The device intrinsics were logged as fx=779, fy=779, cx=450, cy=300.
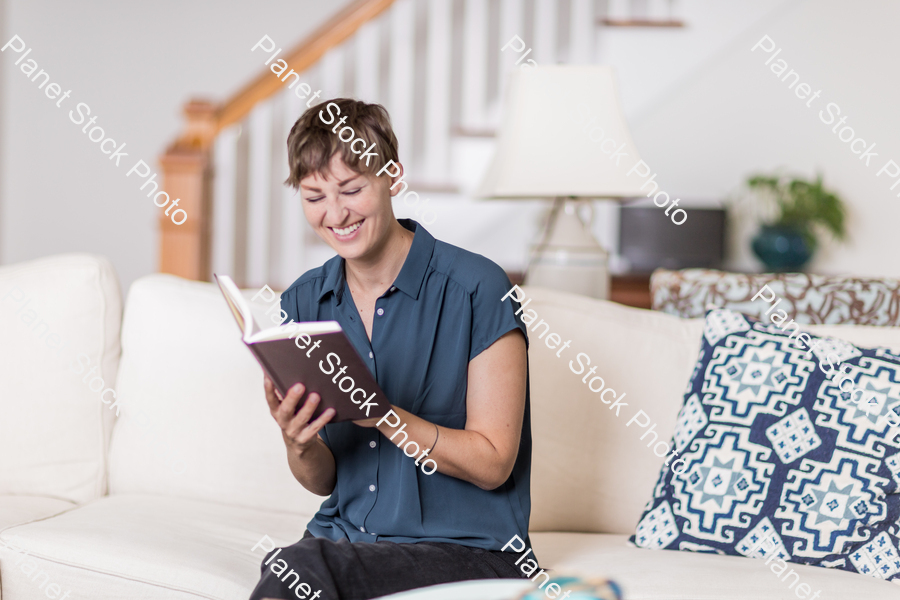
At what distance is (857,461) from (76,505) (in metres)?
1.43

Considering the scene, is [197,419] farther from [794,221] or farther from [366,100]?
[794,221]

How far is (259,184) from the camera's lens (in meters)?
2.61

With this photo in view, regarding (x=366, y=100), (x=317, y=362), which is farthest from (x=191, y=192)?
(x=317, y=362)

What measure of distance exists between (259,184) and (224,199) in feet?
0.43

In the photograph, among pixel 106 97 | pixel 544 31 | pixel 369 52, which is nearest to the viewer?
pixel 369 52

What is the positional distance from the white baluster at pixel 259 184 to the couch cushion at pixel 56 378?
1031 mm

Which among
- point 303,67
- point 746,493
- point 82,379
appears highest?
point 303,67

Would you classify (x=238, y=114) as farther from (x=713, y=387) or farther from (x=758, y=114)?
(x=758, y=114)

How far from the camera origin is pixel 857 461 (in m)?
1.29

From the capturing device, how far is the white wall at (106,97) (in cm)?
345

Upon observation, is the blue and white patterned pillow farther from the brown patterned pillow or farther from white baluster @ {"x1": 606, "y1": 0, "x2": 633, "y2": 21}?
white baluster @ {"x1": 606, "y1": 0, "x2": 633, "y2": 21}

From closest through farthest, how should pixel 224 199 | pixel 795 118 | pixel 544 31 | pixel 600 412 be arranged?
1. pixel 600 412
2. pixel 224 199
3. pixel 544 31
4. pixel 795 118

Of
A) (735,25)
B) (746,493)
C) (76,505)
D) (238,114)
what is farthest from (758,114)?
(76,505)

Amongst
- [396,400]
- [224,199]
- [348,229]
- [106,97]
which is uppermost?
[106,97]
